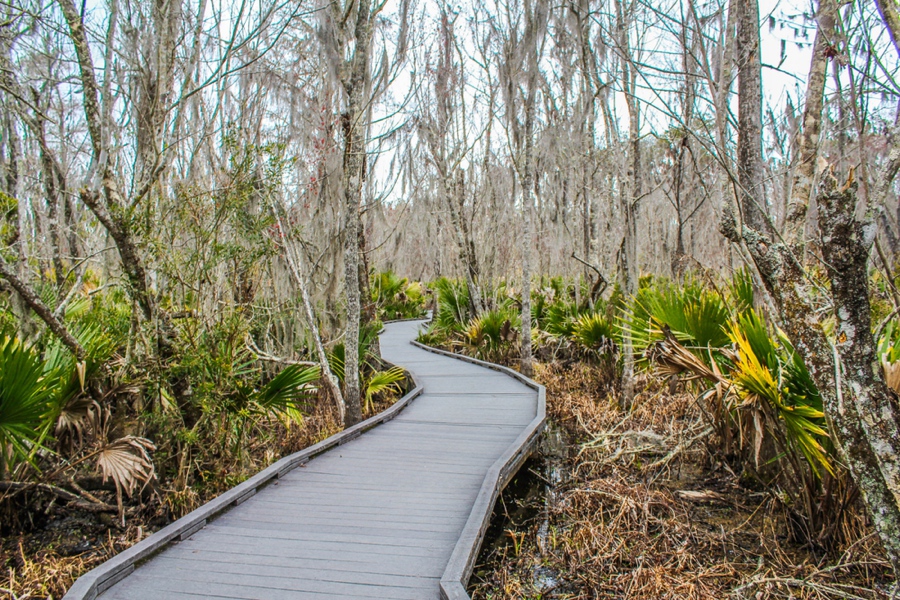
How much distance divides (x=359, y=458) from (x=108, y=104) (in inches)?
188

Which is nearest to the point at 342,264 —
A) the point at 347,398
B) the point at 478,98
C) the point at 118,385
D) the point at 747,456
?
the point at 347,398

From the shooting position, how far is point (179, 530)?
11.1 ft

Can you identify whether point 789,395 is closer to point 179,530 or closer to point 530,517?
point 530,517

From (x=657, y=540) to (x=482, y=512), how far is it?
4.45 feet

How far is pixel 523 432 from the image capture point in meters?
5.57

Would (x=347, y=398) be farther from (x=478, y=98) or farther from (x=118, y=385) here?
(x=478, y=98)

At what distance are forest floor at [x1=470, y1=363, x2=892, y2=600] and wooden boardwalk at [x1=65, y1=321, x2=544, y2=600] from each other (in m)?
0.47

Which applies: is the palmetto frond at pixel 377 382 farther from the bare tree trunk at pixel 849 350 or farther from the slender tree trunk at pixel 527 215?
the bare tree trunk at pixel 849 350

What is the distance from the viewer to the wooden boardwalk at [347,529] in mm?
2848

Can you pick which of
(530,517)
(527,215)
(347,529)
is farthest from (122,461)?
(527,215)

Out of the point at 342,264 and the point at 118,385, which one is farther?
the point at 342,264

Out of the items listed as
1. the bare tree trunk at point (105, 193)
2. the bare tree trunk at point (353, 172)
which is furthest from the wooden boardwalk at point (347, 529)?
the bare tree trunk at point (105, 193)

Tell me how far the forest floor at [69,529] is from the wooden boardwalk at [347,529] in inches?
24.8

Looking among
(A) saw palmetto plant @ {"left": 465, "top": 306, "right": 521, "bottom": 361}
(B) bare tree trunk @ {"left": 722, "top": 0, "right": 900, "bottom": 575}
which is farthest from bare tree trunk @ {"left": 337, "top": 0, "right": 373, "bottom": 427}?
(A) saw palmetto plant @ {"left": 465, "top": 306, "right": 521, "bottom": 361}
